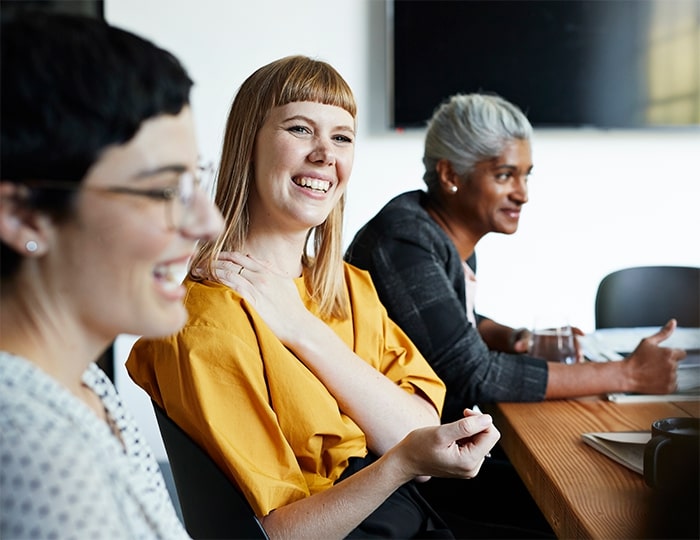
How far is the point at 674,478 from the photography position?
2.88 ft

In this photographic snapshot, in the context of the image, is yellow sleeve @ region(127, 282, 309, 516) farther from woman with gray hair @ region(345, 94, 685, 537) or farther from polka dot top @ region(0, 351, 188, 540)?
woman with gray hair @ region(345, 94, 685, 537)

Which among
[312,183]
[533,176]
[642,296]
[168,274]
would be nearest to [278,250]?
[312,183]

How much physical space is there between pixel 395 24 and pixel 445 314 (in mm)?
1949

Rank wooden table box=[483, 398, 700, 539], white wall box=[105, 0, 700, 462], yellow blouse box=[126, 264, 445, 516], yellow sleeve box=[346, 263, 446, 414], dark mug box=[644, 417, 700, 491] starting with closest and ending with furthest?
dark mug box=[644, 417, 700, 491] < wooden table box=[483, 398, 700, 539] < yellow blouse box=[126, 264, 445, 516] < yellow sleeve box=[346, 263, 446, 414] < white wall box=[105, 0, 700, 462]

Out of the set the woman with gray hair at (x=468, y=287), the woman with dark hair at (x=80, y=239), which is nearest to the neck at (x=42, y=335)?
the woman with dark hair at (x=80, y=239)

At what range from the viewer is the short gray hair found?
213cm

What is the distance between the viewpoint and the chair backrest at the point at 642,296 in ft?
8.96

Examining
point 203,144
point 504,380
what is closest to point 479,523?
point 504,380

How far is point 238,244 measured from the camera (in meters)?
1.39

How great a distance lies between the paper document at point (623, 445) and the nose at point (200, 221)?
731 mm

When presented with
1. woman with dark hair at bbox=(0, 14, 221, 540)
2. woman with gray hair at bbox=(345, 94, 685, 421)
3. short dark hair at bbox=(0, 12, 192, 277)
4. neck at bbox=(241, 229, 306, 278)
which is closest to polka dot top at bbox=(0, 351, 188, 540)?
woman with dark hair at bbox=(0, 14, 221, 540)

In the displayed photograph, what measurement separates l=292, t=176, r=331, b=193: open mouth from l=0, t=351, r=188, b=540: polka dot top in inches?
29.0

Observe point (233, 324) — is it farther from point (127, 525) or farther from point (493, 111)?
point (493, 111)

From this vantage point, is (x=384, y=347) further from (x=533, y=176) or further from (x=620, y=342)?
(x=533, y=176)
